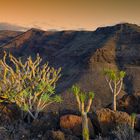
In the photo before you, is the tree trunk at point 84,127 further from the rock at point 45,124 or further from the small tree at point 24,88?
the small tree at point 24,88

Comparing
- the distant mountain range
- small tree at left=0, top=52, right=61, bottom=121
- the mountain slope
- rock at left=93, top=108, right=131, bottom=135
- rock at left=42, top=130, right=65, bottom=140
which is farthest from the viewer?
the mountain slope

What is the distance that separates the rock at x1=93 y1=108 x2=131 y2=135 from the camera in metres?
18.6

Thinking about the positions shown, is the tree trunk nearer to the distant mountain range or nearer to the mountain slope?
the distant mountain range

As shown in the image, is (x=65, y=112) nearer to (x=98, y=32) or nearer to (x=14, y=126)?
(x=14, y=126)

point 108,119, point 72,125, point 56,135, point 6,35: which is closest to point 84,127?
→ point 56,135

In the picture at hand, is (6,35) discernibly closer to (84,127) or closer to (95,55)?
(95,55)

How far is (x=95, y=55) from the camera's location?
238 feet

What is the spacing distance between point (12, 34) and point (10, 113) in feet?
455

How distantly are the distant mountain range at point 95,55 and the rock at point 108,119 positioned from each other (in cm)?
2933

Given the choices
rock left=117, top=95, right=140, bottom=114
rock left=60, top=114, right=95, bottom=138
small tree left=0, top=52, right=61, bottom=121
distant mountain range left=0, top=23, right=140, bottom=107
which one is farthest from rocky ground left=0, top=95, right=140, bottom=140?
distant mountain range left=0, top=23, right=140, bottom=107

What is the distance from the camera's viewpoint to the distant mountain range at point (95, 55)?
60062 mm

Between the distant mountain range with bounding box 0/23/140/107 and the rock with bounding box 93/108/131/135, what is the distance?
96.2ft

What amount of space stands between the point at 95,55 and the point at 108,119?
54116mm

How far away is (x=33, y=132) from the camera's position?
1961 centimetres
